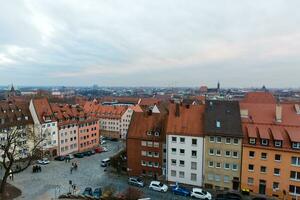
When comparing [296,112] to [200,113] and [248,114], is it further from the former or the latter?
[200,113]

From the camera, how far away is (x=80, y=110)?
78.7 m

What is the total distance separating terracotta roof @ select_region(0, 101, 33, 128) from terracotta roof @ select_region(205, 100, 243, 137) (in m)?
42.3

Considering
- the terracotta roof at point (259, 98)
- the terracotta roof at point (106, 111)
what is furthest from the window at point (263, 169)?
the terracotta roof at point (106, 111)

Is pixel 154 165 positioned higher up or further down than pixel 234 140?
further down

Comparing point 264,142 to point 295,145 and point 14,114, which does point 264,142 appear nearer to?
point 295,145

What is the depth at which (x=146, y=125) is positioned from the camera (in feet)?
175

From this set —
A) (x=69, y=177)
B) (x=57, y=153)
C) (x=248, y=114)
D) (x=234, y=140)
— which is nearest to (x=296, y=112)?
(x=248, y=114)

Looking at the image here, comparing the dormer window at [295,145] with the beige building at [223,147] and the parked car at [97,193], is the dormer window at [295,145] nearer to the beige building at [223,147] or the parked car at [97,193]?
the beige building at [223,147]

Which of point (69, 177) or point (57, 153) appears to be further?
point (57, 153)

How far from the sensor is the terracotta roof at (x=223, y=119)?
44.7 meters

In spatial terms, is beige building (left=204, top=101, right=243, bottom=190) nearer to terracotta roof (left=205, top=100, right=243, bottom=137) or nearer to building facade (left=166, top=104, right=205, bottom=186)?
terracotta roof (left=205, top=100, right=243, bottom=137)

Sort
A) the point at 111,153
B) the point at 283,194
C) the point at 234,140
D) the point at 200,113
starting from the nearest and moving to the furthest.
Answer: the point at 283,194
the point at 234,140
the point at 200,113
the point at 111,153

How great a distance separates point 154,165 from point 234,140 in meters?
16.0

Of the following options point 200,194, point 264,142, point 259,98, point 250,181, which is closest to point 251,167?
point 250,181
